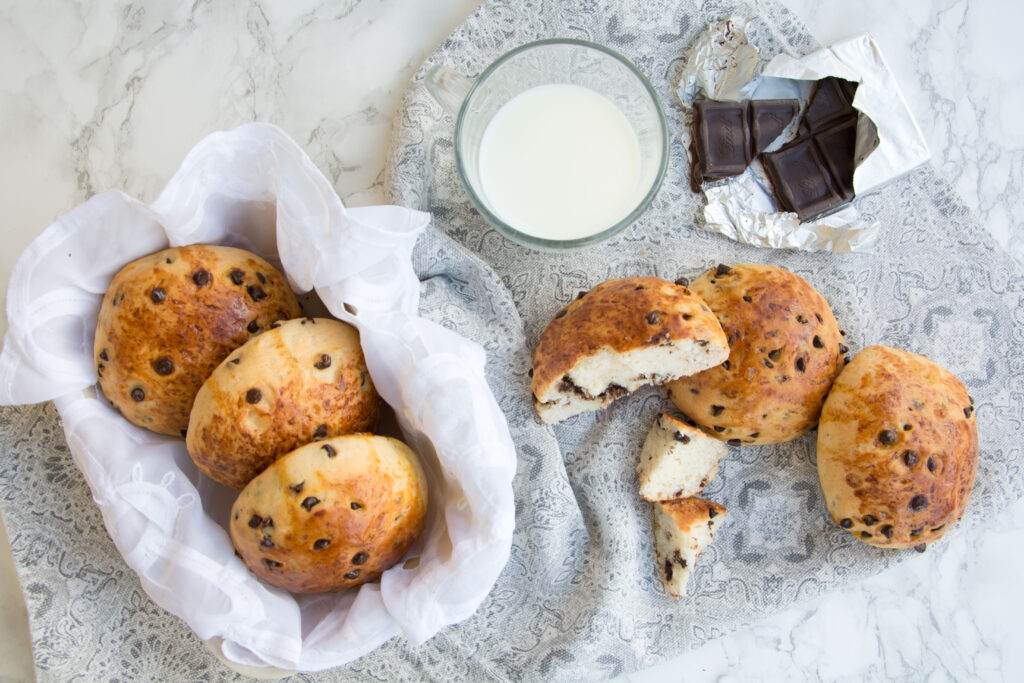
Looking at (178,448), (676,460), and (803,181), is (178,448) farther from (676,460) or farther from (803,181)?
(803,181)

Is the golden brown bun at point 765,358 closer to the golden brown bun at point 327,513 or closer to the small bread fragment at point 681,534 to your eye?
the small bread fragment at point 681,534

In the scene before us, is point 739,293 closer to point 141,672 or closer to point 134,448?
point 134,448

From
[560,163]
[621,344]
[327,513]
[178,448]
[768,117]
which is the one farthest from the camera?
[768,117]

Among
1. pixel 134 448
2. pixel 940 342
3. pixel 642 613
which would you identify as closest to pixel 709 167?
pixel 940 342

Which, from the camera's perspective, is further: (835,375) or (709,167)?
(709,167)

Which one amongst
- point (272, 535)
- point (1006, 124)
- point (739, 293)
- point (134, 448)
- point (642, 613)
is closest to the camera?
point (272, 535)

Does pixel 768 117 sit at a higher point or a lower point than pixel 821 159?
higher

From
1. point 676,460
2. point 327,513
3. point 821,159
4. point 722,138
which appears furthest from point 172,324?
A: point 821,159
